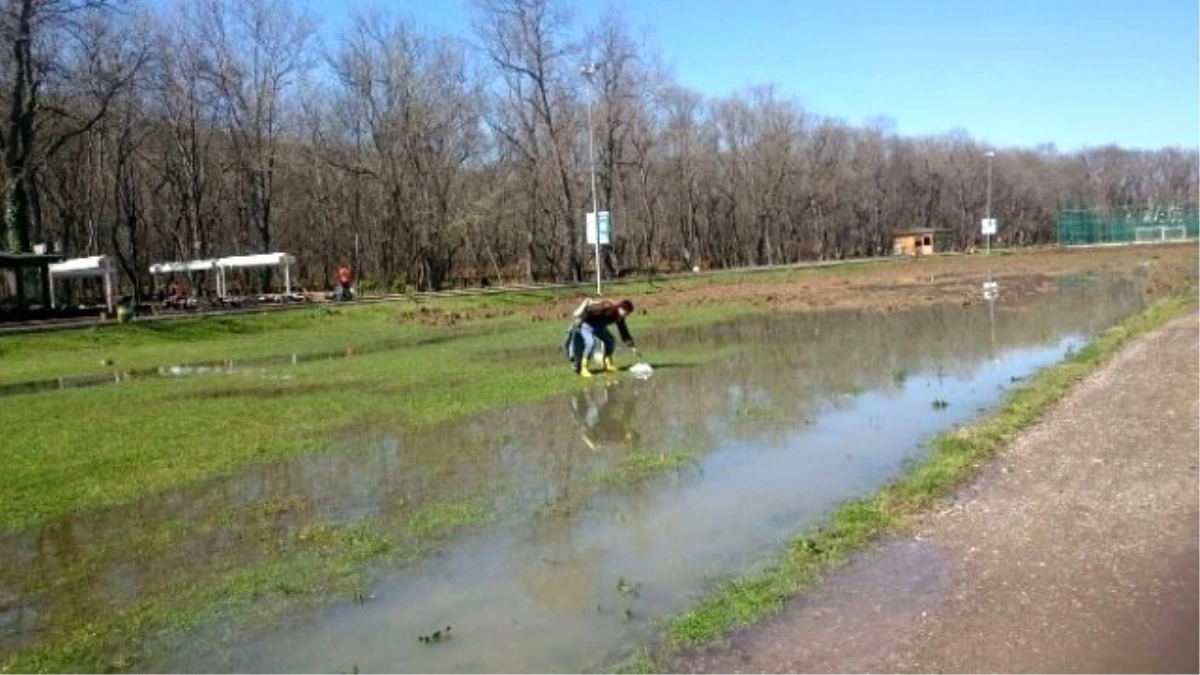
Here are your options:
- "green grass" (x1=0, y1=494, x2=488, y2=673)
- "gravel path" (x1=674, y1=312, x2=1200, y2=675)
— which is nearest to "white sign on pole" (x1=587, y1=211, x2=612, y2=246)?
"gravel path" (x1=674, y1=312, x2=1200, y2=675)

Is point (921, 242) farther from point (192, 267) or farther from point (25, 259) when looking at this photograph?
point (25, 259)

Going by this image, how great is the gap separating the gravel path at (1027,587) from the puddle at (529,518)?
1106 millimetres

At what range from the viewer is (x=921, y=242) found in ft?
389

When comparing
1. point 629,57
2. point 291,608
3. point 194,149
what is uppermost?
point 629,57

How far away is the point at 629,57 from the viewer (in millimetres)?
84125

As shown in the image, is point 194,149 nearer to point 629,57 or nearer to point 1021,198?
point 629,57

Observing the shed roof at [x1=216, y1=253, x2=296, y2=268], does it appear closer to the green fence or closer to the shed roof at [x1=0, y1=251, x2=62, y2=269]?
the shed roof at [x1=0, y1=251, x2=62, y2=269]

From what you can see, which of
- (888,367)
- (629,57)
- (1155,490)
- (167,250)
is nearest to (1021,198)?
(629,57)

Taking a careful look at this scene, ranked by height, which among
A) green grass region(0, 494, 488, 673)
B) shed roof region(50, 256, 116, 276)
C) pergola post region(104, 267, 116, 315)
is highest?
shed roof region(50, 256, 116, 276)

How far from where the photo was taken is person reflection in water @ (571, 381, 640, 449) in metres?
14.3

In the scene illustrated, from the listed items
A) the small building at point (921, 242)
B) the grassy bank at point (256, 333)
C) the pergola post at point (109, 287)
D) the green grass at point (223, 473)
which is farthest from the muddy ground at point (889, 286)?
the small building at point (921, 242)

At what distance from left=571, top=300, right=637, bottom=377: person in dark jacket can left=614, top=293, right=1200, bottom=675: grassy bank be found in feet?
25.7

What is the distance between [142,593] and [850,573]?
17.9 ft

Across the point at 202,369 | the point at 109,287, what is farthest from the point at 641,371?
the point at 109,287
